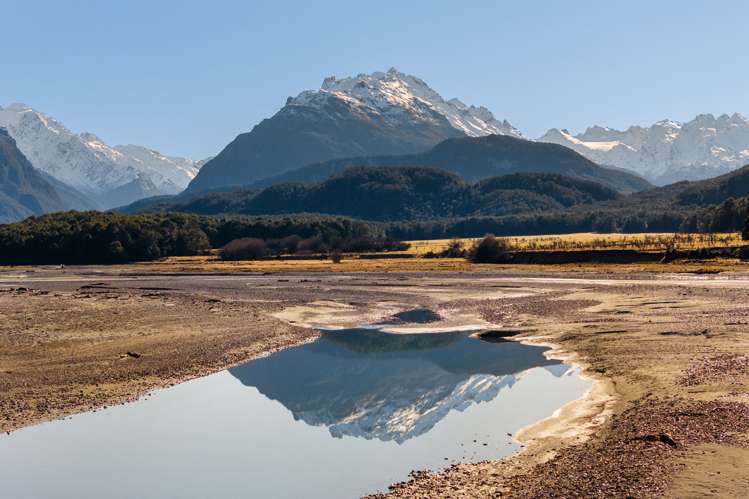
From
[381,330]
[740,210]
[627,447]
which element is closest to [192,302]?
[381,330]

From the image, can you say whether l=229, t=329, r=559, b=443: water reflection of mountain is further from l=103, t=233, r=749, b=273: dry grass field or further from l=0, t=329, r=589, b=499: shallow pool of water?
l=103, t=233, r=749, b=273: dry grass field

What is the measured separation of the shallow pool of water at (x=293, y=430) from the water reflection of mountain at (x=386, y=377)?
0.12 m

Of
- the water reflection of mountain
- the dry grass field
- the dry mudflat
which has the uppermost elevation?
the dry grass field

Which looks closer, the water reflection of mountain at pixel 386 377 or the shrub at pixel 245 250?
the water reflection of mountain at pixel 386 377

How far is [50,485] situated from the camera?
2658cm

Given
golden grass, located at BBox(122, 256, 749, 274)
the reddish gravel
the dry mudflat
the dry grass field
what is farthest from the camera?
the dry grass field

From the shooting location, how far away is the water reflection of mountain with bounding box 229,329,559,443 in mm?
35750

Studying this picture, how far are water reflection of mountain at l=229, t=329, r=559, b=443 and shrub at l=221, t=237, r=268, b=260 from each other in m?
130

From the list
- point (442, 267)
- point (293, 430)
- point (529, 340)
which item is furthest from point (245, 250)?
point (293, 430)

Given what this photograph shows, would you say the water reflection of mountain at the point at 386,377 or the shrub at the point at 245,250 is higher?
the shrub at the point at 245,250

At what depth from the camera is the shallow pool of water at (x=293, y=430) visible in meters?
26.9

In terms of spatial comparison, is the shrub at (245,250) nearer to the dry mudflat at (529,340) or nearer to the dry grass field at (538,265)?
the dry grass field at (538,265)

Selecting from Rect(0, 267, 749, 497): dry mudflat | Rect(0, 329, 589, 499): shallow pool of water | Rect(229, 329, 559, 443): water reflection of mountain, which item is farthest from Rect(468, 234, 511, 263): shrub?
Rect(0, 329, 589, 499): shallow pool of water

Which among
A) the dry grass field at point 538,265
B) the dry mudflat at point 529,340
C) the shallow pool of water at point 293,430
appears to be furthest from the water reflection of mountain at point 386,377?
the dry grass field at point 538,265
